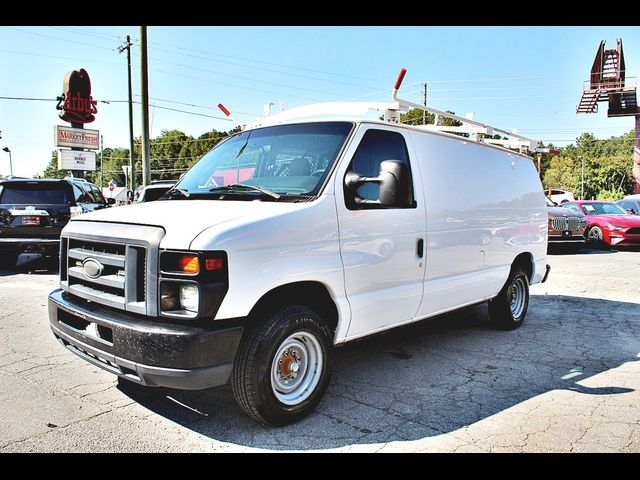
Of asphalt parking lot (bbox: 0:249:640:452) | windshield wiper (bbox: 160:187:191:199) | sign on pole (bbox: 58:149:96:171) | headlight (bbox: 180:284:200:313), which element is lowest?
asphalt parking lot (bbox: 0:249:640:452)

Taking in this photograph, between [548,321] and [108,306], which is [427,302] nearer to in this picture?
[108,306]

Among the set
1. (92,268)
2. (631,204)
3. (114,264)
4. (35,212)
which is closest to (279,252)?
(114,264)

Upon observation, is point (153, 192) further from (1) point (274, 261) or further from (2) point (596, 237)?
(2) point (596, 237)

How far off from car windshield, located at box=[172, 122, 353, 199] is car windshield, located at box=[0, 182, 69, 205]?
6.68 meters

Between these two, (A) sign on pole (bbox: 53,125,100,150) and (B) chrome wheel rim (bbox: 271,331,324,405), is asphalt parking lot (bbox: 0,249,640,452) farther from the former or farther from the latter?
(A) sign on pole (bbox: 53,125,100,150)

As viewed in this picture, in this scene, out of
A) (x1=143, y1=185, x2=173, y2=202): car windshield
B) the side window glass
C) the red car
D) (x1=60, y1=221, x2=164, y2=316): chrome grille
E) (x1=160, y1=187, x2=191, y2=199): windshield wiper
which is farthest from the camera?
the red car

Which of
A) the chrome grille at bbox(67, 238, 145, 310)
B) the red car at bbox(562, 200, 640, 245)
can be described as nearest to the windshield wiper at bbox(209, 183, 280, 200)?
the chrome grille at bbox(67, 238, 145, 310)

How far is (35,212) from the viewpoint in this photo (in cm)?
956

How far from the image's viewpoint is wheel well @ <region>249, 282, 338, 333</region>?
321 cm

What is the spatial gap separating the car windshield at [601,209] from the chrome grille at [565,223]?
292cm

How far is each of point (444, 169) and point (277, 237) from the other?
2.21m

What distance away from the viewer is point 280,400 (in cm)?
333

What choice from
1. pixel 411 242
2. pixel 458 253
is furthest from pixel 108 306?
pixel 458 253

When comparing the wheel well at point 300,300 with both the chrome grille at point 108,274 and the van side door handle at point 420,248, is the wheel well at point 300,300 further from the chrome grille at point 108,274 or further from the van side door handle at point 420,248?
the van side door handle at point 420,248
